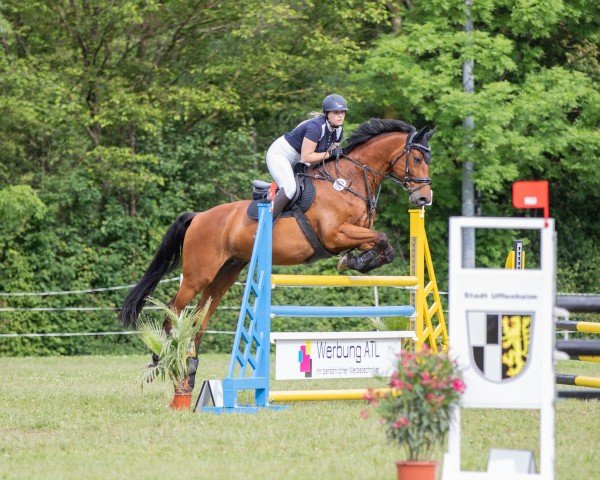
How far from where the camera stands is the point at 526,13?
17.3 m

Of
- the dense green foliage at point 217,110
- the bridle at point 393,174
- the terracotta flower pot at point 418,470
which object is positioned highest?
the dense green foliage at point 217,110

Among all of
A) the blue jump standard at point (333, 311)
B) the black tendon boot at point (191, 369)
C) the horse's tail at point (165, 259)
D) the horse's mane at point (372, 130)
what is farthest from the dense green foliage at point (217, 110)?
the blue jump standard at point (333, 311)

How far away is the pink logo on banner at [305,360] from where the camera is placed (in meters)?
7.63

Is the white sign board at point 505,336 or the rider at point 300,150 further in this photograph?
the rider at point 300,150

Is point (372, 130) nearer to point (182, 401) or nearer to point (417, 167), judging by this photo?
point (417, 167)

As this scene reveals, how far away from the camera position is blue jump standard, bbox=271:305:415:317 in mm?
7707

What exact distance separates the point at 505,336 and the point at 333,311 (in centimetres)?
332

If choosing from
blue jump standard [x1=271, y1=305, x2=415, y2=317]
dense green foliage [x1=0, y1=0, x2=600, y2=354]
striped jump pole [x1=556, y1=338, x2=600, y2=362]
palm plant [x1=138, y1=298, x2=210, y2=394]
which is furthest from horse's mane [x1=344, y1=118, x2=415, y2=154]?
dense green foliage [x1=0, y1=0, x2=600, y2=354]

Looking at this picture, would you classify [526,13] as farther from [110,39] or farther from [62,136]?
[62,136]

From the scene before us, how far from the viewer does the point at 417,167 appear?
8.59m

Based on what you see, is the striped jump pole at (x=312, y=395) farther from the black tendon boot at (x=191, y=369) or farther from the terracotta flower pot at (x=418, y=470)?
the terracotta flower pot at (x=418, y=470)

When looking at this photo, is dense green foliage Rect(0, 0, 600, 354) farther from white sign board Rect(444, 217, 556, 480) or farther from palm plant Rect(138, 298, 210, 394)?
white sign board Rect(444, 217, 556, 480)

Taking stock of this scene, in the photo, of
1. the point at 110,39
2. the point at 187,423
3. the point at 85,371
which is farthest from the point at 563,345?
the point at 110,39

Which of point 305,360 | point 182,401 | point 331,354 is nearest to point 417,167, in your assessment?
point 331,354
